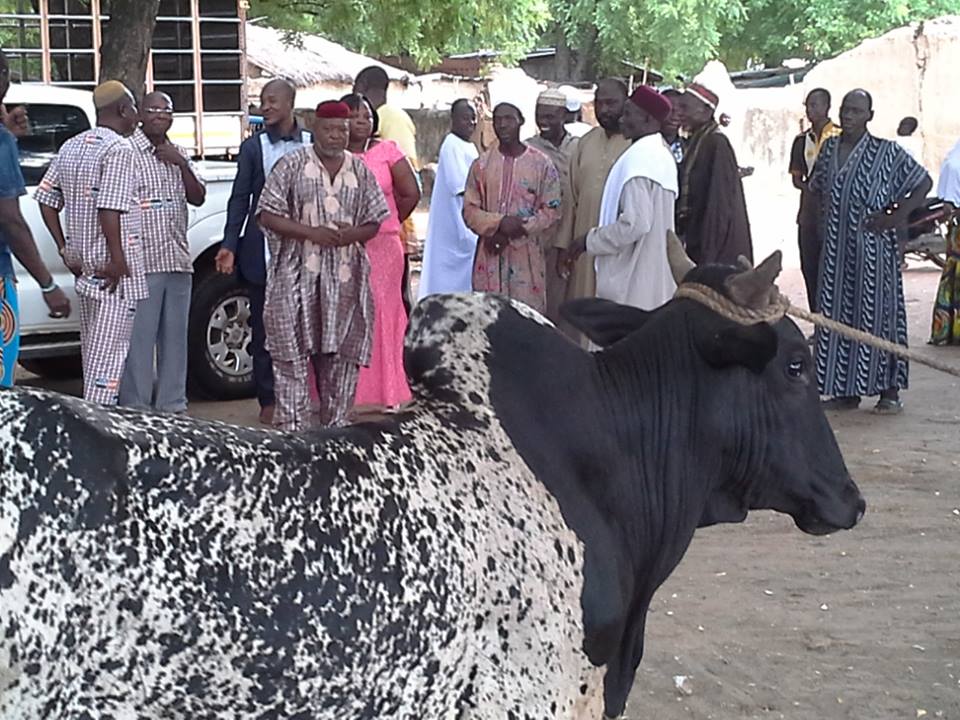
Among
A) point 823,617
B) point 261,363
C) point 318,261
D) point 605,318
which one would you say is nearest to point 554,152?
point 261,363

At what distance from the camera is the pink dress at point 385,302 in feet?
23.7

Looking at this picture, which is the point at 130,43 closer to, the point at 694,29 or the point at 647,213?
the point at 647,213

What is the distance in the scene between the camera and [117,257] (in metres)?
6.61

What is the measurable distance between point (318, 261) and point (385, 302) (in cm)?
75

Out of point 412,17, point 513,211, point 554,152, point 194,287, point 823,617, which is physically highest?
point 412,17

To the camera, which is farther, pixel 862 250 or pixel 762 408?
pixel 862 250

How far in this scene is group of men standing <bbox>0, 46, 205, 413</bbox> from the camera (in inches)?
260

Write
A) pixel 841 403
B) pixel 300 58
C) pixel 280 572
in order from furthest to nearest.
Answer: pixel 300 58 < pixel 841 403 < pixel 280 572

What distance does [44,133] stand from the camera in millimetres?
8438

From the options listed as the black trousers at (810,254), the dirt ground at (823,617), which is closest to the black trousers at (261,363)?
the dirt ground at (823,617)

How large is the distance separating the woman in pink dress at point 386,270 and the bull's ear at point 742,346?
14.3ft

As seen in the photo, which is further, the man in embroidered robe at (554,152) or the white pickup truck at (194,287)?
the white pickup truck at (194,287)

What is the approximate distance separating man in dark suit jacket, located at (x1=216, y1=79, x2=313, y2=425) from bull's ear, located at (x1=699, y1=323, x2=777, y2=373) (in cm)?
494

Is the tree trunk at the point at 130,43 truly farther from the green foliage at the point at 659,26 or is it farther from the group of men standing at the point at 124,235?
the green foliage at the point at 659,26
